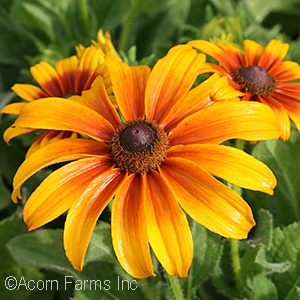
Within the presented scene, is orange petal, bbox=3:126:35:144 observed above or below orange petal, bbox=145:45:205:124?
above

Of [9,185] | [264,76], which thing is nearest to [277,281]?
[264,76]

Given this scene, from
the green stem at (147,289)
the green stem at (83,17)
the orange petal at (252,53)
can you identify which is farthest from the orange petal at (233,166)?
the green stem at (83,17)

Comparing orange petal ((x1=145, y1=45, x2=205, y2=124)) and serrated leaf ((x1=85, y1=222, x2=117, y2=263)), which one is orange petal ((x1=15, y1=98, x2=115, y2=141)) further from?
serrated leaf ((x1=85, y1=222, x2=117, y2=263))

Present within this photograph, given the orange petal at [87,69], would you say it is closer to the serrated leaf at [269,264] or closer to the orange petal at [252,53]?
the orange petal at [252,53]

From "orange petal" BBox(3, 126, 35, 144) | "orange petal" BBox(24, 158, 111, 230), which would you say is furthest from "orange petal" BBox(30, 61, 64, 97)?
"orange petal" BBox(24, 158, 111, 230)

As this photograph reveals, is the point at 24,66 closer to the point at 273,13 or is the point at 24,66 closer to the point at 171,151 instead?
the point at 273,13

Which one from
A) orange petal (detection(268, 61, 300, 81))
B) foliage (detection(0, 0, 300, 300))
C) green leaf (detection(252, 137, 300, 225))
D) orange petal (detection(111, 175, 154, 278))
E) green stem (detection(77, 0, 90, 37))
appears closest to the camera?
orange petal (detection(111, 175, 154, 278))
